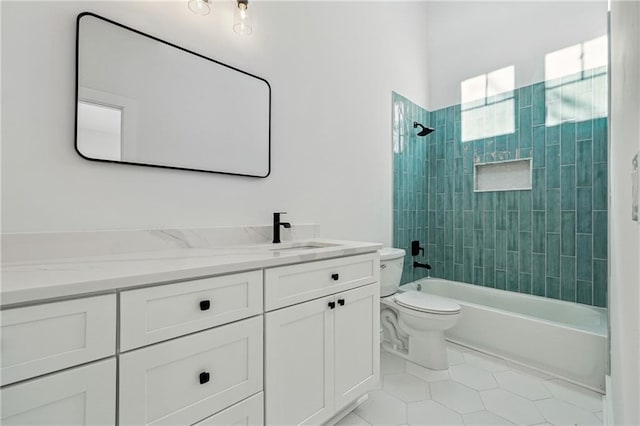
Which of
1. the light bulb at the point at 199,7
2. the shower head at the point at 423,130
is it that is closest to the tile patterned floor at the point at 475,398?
the shower head at the point at 423,130

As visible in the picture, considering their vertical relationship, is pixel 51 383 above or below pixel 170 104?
below

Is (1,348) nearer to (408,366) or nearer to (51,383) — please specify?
(51,383)

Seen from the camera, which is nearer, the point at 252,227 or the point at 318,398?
the point at 318,398

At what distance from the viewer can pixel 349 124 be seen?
7.20ft

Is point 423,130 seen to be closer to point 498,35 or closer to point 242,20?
point 498,35

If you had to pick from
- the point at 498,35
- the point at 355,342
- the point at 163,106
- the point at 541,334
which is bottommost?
the point at 541,334

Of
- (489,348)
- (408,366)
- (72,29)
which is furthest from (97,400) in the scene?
(489,348)

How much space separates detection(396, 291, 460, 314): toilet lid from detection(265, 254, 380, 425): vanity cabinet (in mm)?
529

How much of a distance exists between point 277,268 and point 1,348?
70cm

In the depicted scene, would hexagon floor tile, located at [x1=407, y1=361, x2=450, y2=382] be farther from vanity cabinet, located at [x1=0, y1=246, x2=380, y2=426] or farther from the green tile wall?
the green tile wall

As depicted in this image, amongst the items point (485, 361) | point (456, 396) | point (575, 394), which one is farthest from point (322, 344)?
point (575, 394)

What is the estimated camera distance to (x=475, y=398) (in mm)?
1608

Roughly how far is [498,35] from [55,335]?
141 inches

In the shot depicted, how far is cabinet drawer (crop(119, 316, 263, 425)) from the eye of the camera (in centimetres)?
75
